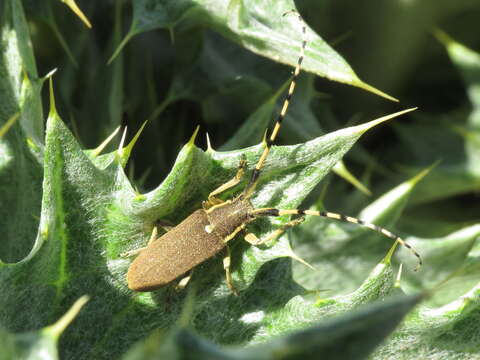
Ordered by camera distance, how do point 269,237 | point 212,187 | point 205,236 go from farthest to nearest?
point 205,236
point 212,187
point 269,237

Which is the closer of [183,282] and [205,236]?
[183,282]

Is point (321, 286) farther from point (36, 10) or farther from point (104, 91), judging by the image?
point (36, 10)

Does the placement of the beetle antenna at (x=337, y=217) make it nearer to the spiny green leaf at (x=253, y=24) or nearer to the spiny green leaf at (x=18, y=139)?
the spiny green leaf at (x=253, y=24)

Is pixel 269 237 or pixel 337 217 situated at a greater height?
pixel 269 237

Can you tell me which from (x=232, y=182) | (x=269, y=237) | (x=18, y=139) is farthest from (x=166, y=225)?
(x=18, y=139)

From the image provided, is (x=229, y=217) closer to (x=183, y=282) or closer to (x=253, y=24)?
(x=183, y=282)

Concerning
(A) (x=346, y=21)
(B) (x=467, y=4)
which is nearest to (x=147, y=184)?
A: (A) (x=346, y=21)

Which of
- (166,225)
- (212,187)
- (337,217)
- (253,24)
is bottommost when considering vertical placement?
(337,217)

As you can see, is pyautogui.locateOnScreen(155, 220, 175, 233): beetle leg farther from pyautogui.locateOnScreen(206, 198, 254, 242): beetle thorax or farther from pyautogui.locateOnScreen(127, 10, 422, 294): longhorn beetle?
pyautogui.locateOnScreen(206, 198, 254, 242): beetle thorax
